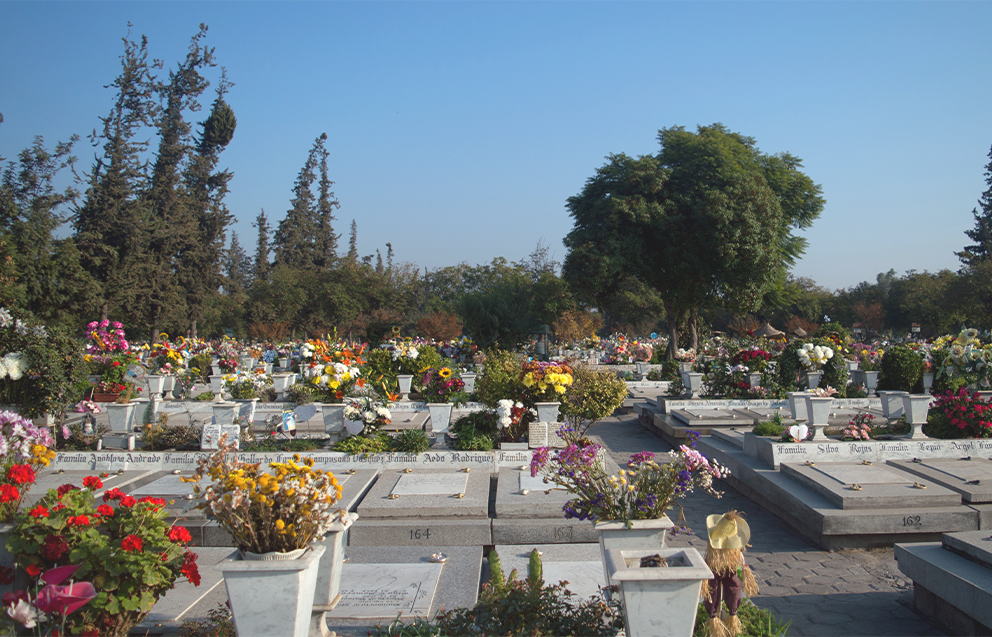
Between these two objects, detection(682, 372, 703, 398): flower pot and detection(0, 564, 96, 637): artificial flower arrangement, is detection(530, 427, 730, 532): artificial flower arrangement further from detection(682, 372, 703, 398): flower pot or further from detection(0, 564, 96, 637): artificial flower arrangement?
detection(682, 372, 703, 398): flower pot

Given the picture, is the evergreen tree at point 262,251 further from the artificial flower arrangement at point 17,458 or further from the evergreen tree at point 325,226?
the artificial flower arrangement at point 17,458

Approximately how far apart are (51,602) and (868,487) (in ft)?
23.6

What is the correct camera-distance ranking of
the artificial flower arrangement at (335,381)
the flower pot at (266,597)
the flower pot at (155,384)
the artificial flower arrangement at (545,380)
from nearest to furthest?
1. the flower pot at (266,597)
2. the artificial flower arrangement at (545,380)
3. the artificial flower arrangement at (335,381)
4. the flower pot at (155,384)

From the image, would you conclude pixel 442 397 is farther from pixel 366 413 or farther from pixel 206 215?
pixel 206 215

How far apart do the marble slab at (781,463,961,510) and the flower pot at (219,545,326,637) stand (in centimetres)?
558

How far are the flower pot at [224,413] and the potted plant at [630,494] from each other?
6.59 metres

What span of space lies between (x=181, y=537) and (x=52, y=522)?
28.7 inches

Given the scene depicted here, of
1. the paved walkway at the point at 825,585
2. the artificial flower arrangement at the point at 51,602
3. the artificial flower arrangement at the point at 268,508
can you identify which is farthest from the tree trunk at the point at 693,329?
the artificial flower arrangement at the point at 51,602

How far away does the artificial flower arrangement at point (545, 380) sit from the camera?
26.8ft

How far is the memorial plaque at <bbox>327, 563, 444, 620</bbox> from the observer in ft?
13.3

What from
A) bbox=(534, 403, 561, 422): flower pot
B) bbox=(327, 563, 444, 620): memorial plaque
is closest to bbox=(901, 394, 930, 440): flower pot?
bbox=(534, 403, 561, 422): flower pot

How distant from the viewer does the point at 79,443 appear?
8484 mm

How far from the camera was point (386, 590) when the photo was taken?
4441 millimetres

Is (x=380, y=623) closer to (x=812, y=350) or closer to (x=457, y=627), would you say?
(x=457, y=627)
